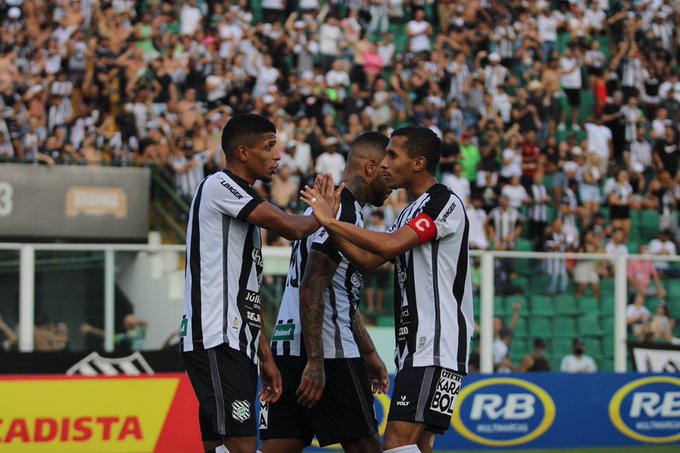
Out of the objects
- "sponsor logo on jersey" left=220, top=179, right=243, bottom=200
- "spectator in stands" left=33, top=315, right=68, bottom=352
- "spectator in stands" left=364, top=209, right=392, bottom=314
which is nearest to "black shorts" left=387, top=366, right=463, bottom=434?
"sponsor logo on jersey" left=220, top=179, right=243, bottom=200

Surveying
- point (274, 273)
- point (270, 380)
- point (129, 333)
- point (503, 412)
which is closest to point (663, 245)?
point (503, 412)

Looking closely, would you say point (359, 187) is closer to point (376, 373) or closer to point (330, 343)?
point (330, 343)

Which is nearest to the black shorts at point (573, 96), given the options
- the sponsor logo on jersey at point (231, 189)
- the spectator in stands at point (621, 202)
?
the spectator in stands at point (621, 202)

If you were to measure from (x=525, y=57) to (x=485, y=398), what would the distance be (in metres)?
12.0

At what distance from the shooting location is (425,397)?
21.1 feet

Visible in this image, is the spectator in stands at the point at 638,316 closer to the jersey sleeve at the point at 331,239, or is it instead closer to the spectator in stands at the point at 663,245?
the spectator in stands at the point at 663,245

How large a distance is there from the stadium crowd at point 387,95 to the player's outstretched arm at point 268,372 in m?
8.84

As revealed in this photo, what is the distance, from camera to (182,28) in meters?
21.2

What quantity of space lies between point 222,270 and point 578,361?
812 centimetres

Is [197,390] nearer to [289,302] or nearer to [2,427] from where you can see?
[289,302]

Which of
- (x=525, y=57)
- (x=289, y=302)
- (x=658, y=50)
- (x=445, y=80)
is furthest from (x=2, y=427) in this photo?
(x=658, y=50)

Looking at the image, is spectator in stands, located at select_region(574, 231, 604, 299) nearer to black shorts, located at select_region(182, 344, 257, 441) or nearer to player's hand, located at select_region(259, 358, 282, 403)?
player's hand, located at select_region(259, 358, 282, 403)

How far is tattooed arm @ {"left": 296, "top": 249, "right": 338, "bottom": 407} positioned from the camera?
6.88 meters

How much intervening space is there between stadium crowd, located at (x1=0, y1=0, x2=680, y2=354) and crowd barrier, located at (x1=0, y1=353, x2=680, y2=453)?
13.3ft
